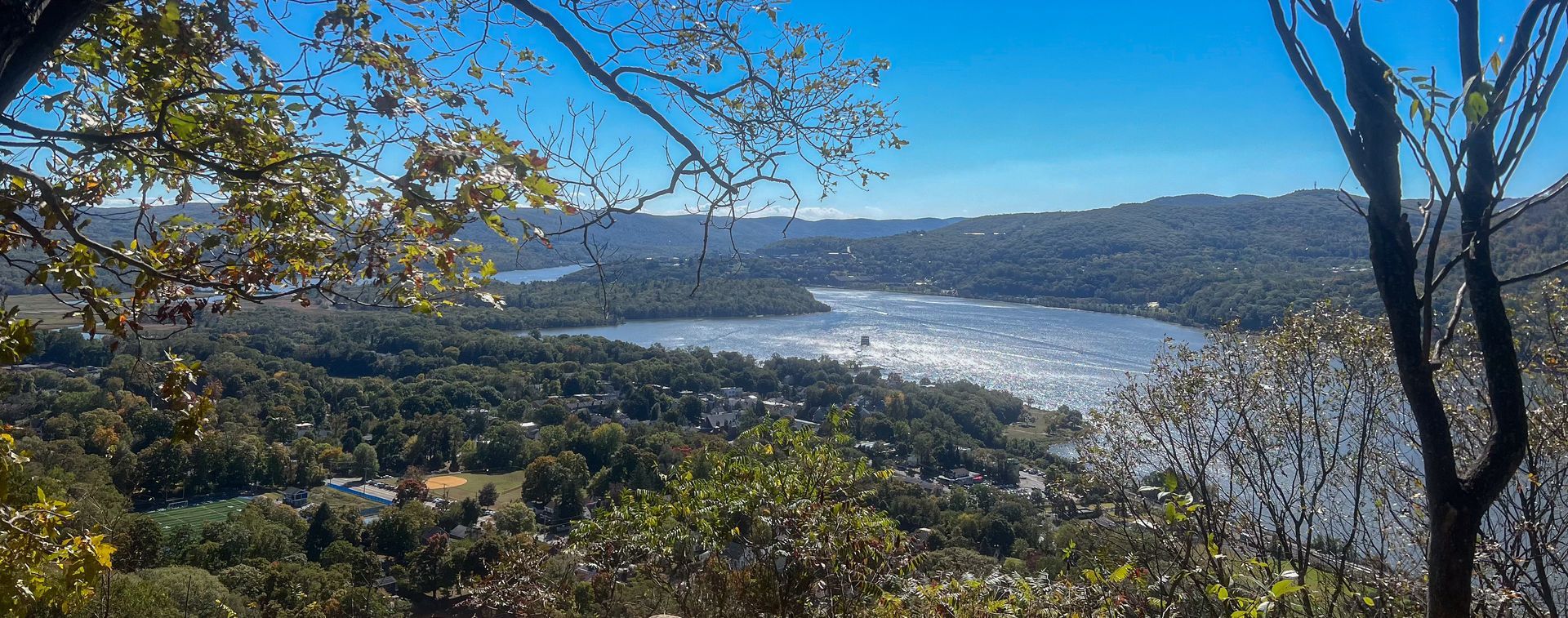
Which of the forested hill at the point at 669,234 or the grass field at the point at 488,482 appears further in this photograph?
the grass field at the point at 488,482

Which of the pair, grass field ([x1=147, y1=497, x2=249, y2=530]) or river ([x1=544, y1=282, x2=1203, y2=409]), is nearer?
grass field ([x1=147, y1=497, x2=249, y2=530])

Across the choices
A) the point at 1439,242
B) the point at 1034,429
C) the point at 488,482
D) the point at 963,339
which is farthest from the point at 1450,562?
the point at 963,339

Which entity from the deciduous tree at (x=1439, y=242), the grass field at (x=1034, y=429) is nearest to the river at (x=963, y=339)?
the grass field at (x=1034, y=429)

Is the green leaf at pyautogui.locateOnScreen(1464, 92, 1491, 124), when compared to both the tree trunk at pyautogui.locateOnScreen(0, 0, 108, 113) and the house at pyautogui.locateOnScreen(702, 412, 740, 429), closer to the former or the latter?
the tree trunk at pyautogui.locateOnScreen(0, 0, 108, 113)

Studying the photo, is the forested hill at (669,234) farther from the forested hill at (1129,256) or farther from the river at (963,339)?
the river at (963,339)

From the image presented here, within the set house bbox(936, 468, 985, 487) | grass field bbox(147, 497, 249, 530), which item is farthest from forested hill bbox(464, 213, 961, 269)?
grass field bbox(147, 497, 249, 530)

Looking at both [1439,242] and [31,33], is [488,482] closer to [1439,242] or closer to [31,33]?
[31,33]
